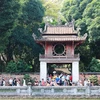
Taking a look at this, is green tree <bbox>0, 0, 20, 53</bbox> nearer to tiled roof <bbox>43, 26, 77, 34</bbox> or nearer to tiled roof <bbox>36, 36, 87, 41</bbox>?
tiled roof <bbox>43, 26, 77, 34</bbox>

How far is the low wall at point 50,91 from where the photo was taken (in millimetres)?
18625

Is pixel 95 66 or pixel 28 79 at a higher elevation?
pixel 95 66

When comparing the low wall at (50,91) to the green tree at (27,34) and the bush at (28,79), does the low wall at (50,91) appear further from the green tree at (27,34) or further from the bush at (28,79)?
the green tree at (27,34)

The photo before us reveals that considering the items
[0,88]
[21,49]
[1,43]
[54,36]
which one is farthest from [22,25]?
[0,88]

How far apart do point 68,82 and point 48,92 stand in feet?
14.2

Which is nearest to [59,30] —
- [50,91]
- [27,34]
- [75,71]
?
[75,71]

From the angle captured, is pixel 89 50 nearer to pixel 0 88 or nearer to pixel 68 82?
pixel 68 82

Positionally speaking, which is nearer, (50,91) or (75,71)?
(50,91)

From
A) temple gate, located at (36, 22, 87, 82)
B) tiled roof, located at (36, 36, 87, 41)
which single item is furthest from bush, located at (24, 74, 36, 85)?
tiled roof, located at (36, 36, 87, 41)

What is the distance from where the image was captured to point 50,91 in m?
18.7

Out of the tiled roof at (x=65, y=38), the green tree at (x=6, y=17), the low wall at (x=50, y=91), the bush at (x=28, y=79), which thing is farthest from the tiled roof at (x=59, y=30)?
the low wall at (x=50, y=91)

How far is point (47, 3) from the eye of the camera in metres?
46.4

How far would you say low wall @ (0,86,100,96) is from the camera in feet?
61.1

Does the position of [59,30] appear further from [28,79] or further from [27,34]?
[27,34]
